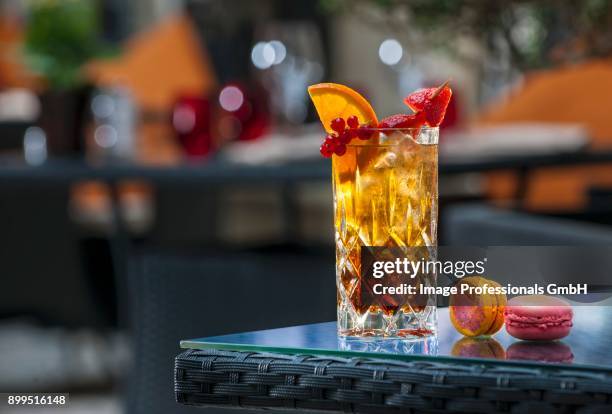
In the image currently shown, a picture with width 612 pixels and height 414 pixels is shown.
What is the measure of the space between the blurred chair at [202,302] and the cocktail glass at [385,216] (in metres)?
0.71

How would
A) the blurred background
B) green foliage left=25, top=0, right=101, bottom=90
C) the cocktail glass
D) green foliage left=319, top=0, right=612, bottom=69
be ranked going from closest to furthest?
the cocktail glass
the blurred background
green foliage left=319, top=0, right=612, bottom=69
green foliage left=25, top=0, right=101, bottom=90

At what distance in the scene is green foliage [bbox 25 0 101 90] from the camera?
2377 mm

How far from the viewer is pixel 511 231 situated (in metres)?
1.55

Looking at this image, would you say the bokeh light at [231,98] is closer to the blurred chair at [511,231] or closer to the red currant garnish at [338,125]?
the blurred chair at [511,231]

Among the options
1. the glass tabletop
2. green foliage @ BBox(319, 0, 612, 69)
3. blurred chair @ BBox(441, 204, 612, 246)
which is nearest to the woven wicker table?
the glass tabletop

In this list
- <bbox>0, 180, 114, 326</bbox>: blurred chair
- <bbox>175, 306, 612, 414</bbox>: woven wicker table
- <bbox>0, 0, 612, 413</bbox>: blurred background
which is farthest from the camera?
<bbox>0, 180, 114, 326</bbox>: blurred chair

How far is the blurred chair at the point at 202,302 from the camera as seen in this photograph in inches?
57.7

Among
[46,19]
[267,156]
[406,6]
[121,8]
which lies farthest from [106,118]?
[121,8]

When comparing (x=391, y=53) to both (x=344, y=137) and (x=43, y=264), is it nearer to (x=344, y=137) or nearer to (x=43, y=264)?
(x=43, y=264)

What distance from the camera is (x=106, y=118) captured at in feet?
8.13

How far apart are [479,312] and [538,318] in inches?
1.4

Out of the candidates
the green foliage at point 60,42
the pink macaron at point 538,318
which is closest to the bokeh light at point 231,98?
the green foliage at point 60,42

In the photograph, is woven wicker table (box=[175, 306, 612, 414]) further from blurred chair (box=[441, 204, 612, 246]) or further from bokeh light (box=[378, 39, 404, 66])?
bokeh light (box=[378, 39, 404, 66])

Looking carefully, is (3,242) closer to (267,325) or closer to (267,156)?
(267,156)
